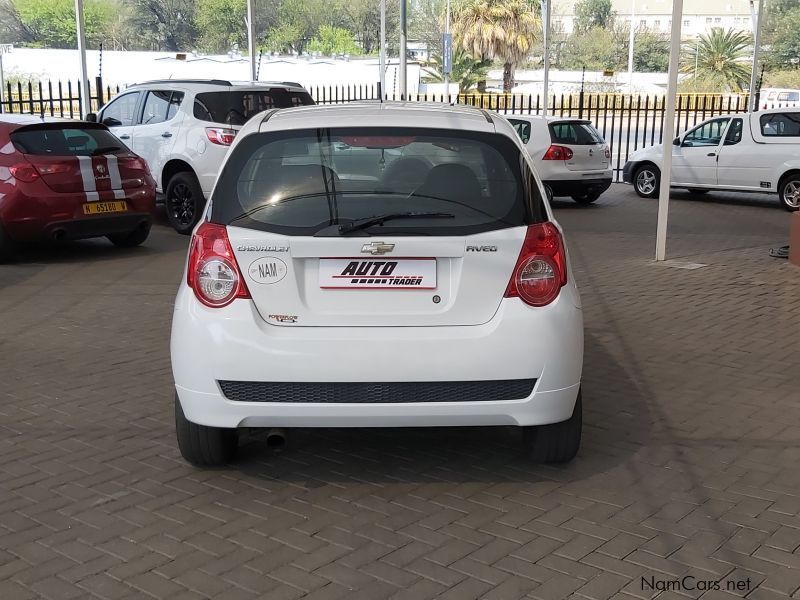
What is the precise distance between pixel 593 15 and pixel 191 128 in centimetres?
9928

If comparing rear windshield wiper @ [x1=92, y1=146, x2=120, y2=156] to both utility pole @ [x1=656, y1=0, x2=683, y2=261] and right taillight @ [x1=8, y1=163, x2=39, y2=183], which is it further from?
utility pole @ [x1=656, y1=0, x2=683, y2=261]

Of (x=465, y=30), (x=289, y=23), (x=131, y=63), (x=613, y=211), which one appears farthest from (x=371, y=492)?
(x=289, y=23)

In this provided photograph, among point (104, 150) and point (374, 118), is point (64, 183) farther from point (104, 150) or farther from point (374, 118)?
point (374, 118)

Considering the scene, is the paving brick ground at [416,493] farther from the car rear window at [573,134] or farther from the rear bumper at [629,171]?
the rear bumper at [629,171]

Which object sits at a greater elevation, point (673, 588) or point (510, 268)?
point (510, 268)

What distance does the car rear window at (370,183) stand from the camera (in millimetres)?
4176

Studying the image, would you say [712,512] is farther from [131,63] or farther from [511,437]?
[131,63]

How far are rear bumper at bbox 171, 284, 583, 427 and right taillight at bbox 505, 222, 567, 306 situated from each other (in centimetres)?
4

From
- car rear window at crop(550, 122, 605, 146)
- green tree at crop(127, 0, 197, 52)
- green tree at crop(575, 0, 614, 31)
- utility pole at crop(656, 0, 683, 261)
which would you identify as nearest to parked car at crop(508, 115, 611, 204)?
car rear window at crop(550, 122, 605, 146)

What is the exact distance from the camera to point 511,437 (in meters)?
5.11

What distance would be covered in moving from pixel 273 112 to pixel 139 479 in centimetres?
186

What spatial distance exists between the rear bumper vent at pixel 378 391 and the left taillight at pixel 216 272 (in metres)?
0.36

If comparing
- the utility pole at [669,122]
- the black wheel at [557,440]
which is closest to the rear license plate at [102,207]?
the utility pole at [669,122]

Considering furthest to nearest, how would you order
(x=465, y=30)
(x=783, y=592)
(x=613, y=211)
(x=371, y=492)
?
1. (x=465, y=30)
2. (x=613, y=211)
3. (x=371, y=492)
4. (x=783, y=592)
